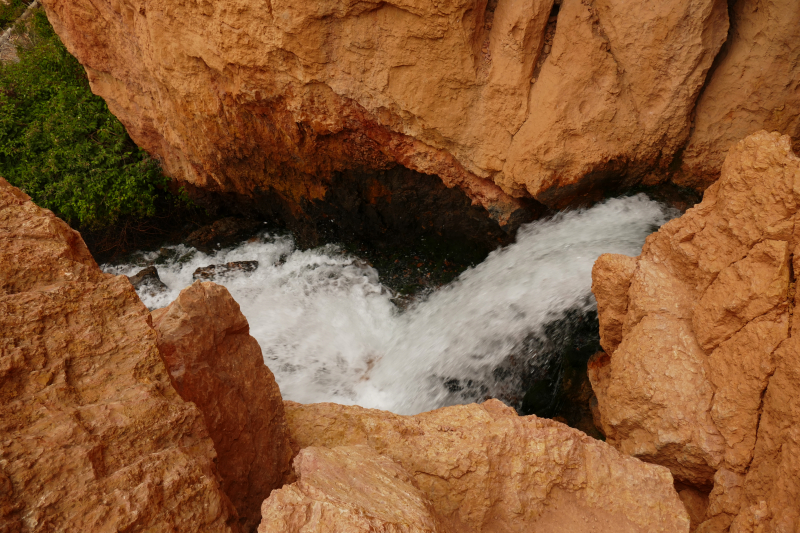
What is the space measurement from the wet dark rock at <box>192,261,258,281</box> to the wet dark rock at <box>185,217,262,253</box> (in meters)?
0.49

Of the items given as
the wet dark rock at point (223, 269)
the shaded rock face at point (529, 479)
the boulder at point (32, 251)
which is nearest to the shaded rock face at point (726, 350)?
the shaded rock face at point (529, 479)

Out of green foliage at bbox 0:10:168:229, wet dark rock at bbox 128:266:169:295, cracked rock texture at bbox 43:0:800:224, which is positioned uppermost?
cracked rock texture at bbox 43:0:800:224

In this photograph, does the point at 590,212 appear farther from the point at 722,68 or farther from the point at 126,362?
the point at 126,362

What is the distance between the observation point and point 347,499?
5.41 feet

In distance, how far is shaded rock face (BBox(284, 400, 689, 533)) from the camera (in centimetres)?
219

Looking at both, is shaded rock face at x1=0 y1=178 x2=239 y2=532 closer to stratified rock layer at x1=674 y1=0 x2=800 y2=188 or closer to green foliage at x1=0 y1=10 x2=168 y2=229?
stratified rock layer at x1=674 y1=0 x2=800 y2=188

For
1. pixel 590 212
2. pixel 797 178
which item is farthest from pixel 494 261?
pixel 797 178

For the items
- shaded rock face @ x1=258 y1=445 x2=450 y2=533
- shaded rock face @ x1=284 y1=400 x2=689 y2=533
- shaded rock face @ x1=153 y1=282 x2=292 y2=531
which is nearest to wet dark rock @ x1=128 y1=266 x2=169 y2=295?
shaded rock face @ x1=153 y1=282 x2=292 y2=531

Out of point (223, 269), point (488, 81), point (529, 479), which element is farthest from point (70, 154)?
point (529, 479)

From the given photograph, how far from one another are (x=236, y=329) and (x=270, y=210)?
4802 mm

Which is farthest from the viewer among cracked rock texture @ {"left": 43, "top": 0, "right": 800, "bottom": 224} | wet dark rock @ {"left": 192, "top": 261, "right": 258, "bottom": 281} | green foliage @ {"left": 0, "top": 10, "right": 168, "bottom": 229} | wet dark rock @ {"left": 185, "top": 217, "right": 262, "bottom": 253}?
wet dark rock @ {"left": 185, "top": 217, "right": 262, "bottom": 253}

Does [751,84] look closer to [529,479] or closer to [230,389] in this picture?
[529,479]

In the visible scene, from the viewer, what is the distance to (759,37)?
4363 millimetres

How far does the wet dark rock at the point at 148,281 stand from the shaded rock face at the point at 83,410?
4999mm
